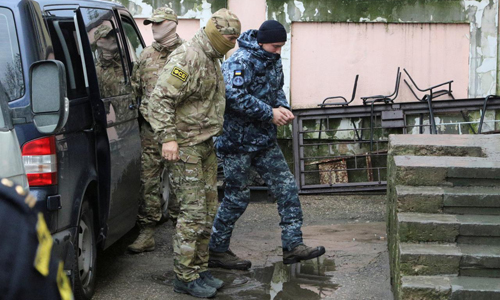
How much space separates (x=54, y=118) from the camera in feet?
13.8

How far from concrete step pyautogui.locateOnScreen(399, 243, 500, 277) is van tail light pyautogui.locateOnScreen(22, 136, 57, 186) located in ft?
6.71

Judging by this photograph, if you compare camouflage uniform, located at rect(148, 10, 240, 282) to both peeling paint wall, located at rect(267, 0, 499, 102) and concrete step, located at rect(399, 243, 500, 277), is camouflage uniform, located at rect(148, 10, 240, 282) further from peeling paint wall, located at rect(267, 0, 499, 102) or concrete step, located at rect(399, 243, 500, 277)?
peeling paint wall, located at rect(267, 0, 499, 102)

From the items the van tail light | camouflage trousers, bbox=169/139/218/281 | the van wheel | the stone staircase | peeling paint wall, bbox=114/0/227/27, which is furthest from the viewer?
peeling paint wall, bbox=114/0/227/27

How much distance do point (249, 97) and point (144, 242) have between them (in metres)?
1.66

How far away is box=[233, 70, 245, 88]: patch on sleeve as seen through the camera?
5.64 meters

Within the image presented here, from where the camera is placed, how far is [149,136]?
6.41 meters

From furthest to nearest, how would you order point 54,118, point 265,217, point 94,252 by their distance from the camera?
point 265,217 → point 94,252 → point 54,118

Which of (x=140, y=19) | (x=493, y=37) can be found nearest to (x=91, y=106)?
(x=140, y=19)

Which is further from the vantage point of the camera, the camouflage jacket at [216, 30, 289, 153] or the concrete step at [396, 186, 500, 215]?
the camouflage jacket at [216, 30, 289, 153]

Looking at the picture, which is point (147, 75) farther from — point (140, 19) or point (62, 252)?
point (140, 19)

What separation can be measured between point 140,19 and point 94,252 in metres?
5.09

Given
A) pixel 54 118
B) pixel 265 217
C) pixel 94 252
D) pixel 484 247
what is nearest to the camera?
pixel 54 118

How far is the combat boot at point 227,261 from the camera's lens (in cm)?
594

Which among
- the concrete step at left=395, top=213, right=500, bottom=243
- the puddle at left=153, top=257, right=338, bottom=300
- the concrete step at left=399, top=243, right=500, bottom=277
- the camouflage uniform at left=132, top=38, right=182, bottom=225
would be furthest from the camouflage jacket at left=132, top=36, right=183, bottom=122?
the concrete step at left=399, top=243, right=500, bottom=277
